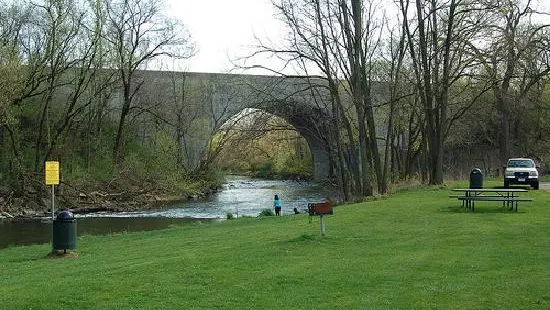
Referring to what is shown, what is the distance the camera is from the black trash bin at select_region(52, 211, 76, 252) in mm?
14430

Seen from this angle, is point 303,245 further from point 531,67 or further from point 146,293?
point 531,67

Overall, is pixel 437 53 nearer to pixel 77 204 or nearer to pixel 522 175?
pixel 522 175

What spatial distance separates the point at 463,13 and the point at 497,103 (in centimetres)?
1615

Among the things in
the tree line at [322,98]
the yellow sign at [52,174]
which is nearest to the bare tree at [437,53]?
the tree line at [322,98]

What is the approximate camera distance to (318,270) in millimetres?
9484

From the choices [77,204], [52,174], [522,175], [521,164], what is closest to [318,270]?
[52,174]

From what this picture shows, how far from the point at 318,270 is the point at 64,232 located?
24.6 feet

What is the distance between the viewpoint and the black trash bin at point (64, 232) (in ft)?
47.3

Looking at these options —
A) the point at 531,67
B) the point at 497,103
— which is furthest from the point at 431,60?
the point at 497,103

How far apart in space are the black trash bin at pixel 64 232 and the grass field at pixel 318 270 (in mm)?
379

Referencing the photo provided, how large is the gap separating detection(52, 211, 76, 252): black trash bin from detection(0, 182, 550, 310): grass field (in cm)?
38

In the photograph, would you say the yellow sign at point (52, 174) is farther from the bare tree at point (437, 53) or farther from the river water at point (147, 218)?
the bare tree at point (437, 53)

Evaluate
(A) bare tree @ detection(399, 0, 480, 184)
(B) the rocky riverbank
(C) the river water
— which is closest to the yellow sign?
(C) the river water

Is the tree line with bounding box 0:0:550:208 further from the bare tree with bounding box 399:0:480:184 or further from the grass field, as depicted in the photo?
the grass field
